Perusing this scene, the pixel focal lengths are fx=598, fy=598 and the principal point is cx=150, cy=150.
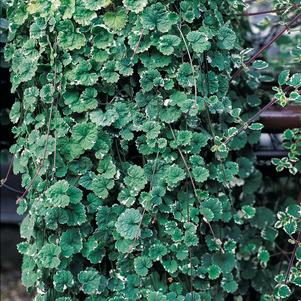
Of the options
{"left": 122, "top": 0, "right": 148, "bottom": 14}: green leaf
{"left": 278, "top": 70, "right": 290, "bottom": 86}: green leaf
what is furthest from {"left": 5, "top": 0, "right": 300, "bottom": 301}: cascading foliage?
{"left": 278, "top": 70, "right": 290, "bottom": 86}: green leaf

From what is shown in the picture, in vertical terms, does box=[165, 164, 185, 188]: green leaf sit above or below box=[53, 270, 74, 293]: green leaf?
above

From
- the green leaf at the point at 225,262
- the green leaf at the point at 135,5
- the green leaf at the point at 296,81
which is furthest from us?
the green leaf at the point at 225,262

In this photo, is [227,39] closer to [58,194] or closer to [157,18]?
[157,18]

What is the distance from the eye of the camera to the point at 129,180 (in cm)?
178

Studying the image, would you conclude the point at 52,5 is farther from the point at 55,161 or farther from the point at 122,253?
the point at 122,253

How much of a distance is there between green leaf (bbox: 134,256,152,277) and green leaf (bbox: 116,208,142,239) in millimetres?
78

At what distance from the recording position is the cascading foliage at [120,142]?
5.74ft

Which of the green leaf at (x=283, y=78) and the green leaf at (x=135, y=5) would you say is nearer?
the green leaf at (x=135, y=5)

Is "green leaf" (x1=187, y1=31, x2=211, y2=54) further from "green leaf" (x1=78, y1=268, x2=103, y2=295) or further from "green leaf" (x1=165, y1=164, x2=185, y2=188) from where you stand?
"green leaf" (x1=78, y1=268, x2=103, y2=295)

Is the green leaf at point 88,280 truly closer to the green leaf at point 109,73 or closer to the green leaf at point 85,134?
the green leaf at point 85,134

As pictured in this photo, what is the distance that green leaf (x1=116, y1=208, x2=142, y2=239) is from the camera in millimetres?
1742

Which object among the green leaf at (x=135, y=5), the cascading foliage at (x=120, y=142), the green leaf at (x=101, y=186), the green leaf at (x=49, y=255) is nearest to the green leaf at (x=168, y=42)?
the cascading foliage at (x=120, y=142)

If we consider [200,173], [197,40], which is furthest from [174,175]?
[197,40]

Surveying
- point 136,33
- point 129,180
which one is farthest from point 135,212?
point 136,33
